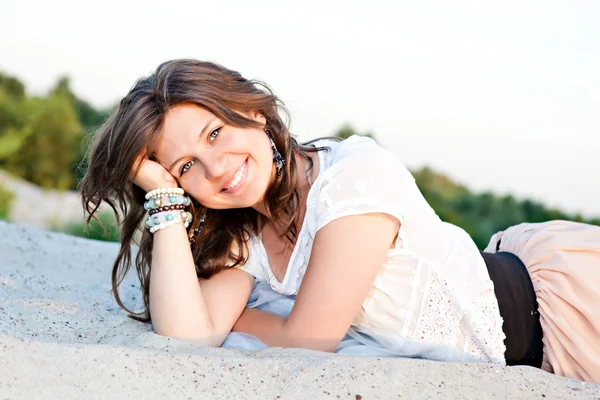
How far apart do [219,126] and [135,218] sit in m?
0.80

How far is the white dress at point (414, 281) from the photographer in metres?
2.88

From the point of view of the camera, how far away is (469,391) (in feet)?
7.61

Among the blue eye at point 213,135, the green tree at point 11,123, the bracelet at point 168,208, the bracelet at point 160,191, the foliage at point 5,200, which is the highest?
the blue eye at point 213,135

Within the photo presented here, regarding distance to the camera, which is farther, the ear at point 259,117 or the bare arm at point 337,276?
the ear at point 259,117

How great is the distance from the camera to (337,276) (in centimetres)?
273

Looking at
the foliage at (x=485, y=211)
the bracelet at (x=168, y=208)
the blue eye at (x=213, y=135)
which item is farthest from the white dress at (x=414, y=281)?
the foliage at (x=485, y=211)

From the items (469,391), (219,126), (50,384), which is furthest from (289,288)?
(50,384)

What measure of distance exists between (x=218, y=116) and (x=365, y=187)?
69cm

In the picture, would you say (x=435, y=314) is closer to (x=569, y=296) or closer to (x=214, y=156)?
(x=569, y=296)

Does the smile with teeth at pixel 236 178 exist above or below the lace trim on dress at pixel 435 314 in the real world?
above

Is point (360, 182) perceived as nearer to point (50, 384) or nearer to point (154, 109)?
point (154, 109)

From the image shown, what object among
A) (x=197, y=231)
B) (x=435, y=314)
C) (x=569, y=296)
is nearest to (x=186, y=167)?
(x=197, y=231)

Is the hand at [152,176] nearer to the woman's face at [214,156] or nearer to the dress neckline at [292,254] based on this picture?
the woman's face at [214,156]

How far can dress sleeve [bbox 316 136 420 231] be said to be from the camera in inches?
110
